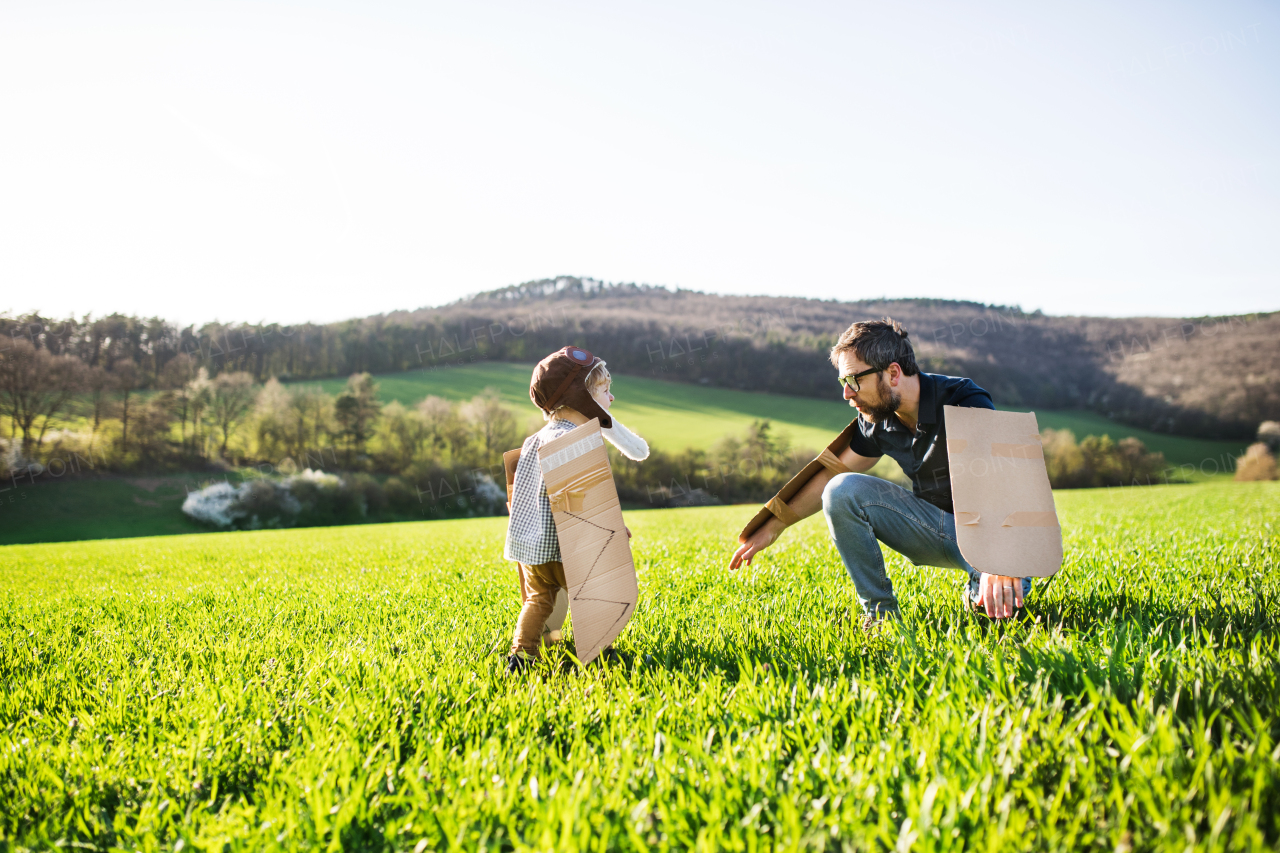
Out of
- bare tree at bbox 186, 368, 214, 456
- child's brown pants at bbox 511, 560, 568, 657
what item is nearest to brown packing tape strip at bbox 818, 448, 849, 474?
child's brown pants at bbox 511, 560, 568, 657

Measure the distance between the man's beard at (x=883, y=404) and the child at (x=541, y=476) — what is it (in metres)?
1.34

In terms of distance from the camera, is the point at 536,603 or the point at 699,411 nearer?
the point at 536,603

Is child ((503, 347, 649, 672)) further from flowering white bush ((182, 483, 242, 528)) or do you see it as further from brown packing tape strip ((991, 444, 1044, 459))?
flowering white bush ((182, 483, 242, 528))

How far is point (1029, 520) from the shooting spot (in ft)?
9.33

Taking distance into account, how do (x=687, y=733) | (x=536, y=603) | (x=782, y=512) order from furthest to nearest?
(x=782, y=512)
(x=536, y=603)
(x=687, y=733)

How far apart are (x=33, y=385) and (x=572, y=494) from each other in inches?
1622

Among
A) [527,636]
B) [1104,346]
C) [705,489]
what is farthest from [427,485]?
[1104,346]

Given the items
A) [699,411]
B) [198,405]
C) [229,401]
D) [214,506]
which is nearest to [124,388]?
[198,405]

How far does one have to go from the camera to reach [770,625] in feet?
10.8

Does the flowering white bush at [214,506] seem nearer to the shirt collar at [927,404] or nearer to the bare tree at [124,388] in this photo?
the bare tree at [124,388]

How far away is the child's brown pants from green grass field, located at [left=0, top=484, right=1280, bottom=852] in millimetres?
189

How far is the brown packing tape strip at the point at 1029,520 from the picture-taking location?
9.31 feet

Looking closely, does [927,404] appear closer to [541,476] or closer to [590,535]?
[590,535]

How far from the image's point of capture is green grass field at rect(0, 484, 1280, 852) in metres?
1.48
